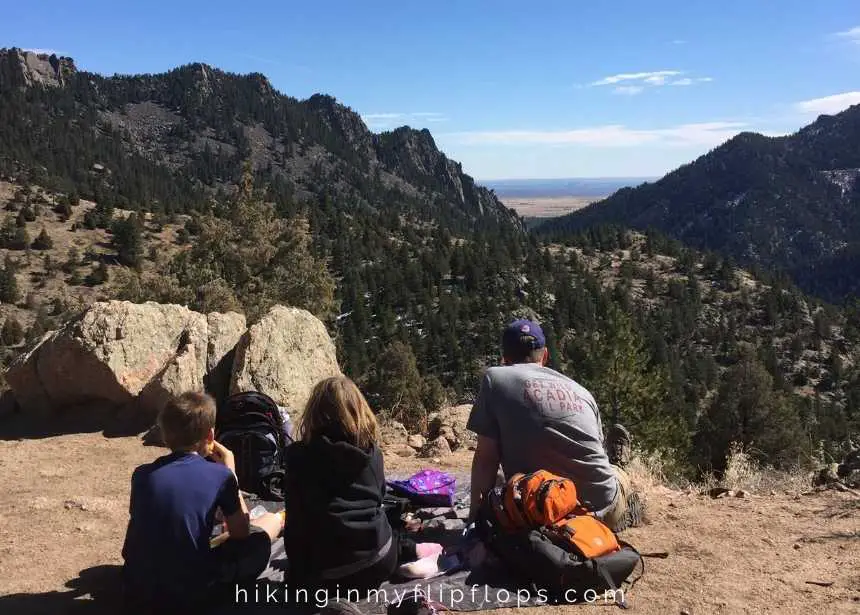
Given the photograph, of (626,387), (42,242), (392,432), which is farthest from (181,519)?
(42,242)

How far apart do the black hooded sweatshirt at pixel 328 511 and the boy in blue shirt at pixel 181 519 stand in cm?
32

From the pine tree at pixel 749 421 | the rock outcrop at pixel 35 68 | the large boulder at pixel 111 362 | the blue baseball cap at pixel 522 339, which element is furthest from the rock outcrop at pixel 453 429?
the rock outcrop at pixel 35 68

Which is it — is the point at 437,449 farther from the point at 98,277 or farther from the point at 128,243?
the point at 128,243

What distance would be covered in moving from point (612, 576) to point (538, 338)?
141 centimetres

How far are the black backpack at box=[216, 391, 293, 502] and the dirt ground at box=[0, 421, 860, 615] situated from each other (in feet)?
3.31

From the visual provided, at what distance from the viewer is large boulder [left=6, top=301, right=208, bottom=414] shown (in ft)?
26.8

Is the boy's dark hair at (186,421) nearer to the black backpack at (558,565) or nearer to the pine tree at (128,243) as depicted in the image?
the black backpack at (558,565)

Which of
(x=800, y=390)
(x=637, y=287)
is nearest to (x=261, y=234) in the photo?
(x=800, y=390)

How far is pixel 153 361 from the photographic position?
8.62 m

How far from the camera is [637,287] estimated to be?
8412cm

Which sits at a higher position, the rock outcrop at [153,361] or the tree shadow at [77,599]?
the rock outcrop at [153,361]

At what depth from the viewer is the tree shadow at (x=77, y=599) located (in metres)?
3.55

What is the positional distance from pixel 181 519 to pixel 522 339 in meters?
2.14

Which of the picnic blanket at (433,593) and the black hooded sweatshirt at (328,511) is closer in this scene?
the black hooded sweatshirt at (328,511)
